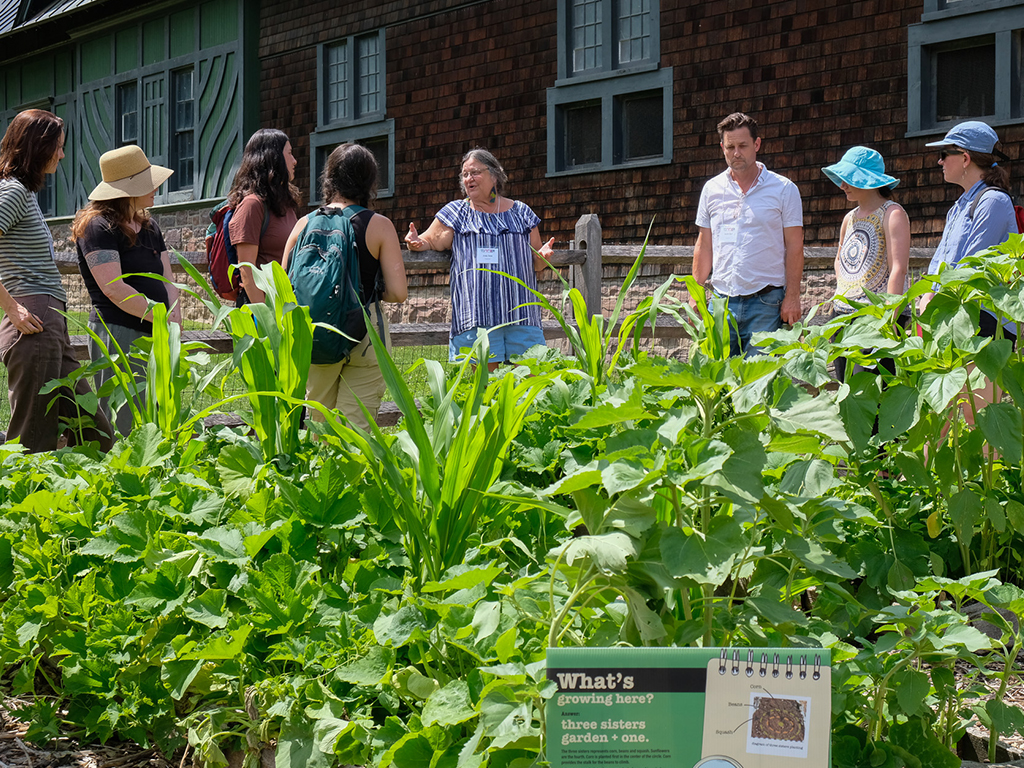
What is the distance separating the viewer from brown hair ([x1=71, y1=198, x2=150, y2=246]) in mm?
4285

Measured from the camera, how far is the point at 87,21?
58.7 feet

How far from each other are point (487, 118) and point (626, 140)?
6.06ft

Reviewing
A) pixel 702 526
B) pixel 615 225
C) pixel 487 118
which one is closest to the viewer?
pixel 702 526

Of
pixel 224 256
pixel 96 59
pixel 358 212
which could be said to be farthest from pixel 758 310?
pixel 96 59

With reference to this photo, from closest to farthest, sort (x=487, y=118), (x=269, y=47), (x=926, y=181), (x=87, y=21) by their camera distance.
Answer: (x=926, y=181) → (x=487, y=118) → (x=269, y=47) → (x=87, y=21)

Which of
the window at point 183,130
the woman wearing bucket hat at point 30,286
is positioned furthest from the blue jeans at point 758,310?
the window at point 183,130

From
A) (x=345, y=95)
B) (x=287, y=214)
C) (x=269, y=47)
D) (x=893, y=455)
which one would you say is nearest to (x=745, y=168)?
(x=287, y=214)

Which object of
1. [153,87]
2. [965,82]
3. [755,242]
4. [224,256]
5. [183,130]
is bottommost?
[224,256]

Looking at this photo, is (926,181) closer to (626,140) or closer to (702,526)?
(626,140)

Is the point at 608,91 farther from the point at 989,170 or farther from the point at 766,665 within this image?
the point at 766,665

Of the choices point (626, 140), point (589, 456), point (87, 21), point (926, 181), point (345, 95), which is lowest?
point (589, 456)

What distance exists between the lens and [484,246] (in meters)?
5.45

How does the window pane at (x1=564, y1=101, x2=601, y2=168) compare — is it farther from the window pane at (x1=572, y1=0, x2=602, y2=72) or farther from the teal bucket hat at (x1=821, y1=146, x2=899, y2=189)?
the teal bucket hat at (x1=821, y1=146, x2=899, y2=189)

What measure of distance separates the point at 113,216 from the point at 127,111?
14.8m
